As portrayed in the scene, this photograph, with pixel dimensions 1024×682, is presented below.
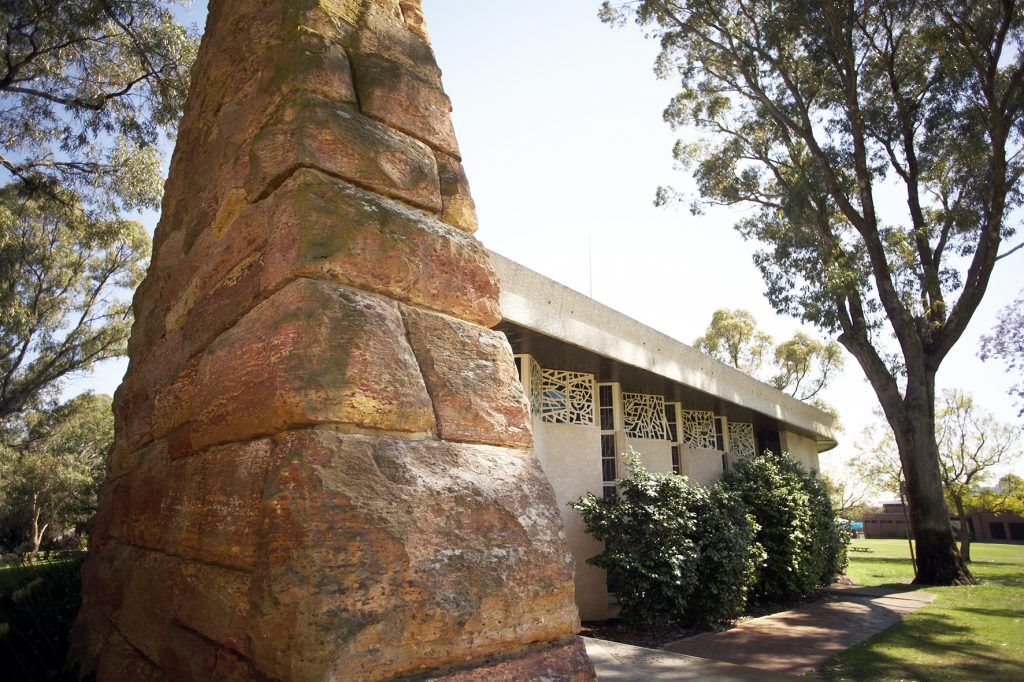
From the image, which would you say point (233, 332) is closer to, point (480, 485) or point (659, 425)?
point (480, 485)

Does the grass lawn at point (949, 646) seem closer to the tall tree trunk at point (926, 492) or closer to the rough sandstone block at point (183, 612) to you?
the tall tree trunk at point (926, 492)

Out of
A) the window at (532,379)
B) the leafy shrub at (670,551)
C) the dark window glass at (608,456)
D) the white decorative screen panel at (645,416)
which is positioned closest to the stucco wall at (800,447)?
the white decorative screen panel at (645,416)

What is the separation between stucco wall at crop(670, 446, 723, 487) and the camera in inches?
405

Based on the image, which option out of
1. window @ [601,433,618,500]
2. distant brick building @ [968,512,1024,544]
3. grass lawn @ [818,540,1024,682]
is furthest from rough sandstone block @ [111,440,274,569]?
distant brick building @ [968,512,1024,544]

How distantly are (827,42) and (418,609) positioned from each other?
14297 mm

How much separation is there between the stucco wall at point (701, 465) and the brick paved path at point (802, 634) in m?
2.50

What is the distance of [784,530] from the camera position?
9.15 metres

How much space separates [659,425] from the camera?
9828 millimetres

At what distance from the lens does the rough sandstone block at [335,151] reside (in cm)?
137

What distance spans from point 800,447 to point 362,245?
53.9 feet

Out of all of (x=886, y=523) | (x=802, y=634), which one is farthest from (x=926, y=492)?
(x=886, y=523)

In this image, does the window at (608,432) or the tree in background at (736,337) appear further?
the tree in background at (736,337)

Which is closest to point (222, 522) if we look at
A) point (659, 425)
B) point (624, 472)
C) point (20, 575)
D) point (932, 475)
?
point (20, 575)

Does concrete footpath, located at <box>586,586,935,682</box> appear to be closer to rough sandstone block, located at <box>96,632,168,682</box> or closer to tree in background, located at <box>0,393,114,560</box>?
rough sandstone block, located at <box>96,632,168,682</box>
